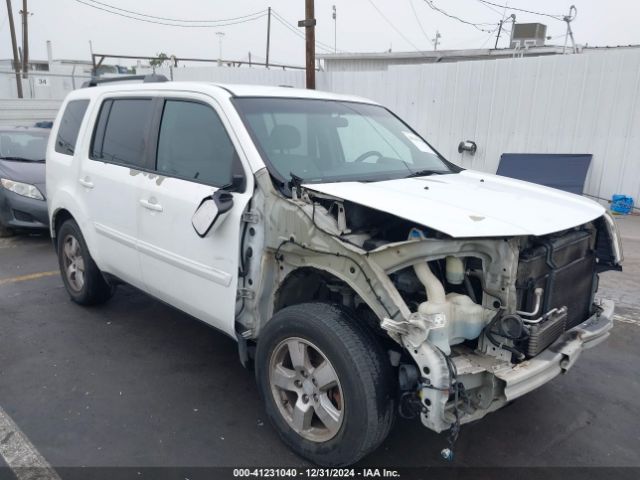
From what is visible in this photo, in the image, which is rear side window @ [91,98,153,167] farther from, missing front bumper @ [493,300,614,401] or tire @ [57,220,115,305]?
missing front bumper @ [493,300,614,401]

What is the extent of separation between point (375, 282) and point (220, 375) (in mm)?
1810

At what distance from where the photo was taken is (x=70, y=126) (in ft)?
15.8

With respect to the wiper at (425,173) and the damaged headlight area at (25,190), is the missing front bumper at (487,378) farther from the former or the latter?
the damaged headlight area at (25,190)

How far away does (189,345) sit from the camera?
4.32 meters

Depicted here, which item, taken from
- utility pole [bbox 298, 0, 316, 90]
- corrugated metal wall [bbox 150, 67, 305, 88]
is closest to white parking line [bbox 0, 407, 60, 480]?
utility pole [bbox 298, 0, 316, 90]

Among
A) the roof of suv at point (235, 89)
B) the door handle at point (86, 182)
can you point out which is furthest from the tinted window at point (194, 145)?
the door handle at point (86, 182)

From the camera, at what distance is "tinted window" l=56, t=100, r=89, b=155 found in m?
4.70

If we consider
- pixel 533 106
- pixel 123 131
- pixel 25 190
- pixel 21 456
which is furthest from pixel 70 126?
pixel 533 106

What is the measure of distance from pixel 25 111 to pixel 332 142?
19.6 m

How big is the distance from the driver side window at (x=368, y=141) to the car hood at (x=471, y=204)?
0.45m

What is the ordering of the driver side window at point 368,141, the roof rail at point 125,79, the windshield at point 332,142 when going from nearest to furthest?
1. the windshield at point 332,142
2. the driver side window at point 368,141
3. the roof rail at point 125,79

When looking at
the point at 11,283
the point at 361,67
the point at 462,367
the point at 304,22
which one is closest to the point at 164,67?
the point at 304,22

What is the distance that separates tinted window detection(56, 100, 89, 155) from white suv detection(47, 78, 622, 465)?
647mm

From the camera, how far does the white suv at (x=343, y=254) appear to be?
246 cm
